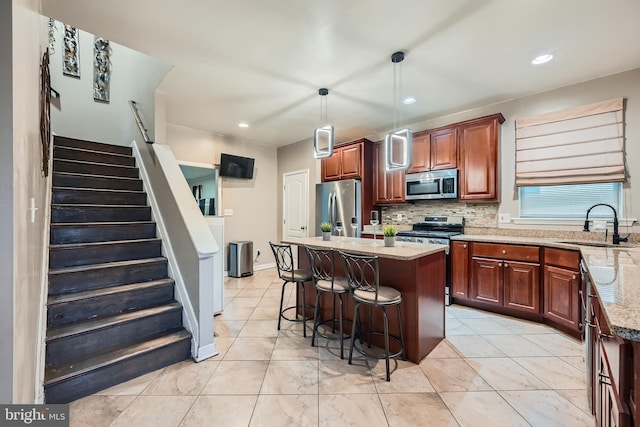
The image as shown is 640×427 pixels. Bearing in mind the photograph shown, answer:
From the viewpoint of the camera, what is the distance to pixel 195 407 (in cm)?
170

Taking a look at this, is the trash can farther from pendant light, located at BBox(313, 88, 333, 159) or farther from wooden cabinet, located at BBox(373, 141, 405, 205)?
pendant light, located at BBox(313, 88, 333, 159)

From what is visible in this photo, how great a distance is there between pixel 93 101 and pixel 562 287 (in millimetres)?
6776

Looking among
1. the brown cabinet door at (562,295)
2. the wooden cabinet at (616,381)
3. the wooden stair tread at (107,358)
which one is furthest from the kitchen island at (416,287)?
the wooden stair tread at (107,358)

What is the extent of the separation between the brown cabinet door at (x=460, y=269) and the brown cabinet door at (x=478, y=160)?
0.73m

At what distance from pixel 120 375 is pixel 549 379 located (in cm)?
315

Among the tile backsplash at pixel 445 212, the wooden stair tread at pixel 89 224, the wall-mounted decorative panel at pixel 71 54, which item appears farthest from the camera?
the wall-mounted decorative panel at pixel 71 54

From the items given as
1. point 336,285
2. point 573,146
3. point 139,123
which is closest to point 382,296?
point 336,285

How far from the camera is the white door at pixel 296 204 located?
553 cm

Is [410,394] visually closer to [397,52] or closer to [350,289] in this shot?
[350,289]

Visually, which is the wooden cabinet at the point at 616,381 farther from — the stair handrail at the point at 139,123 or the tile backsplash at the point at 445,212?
the stair handrail at the point at 139,123

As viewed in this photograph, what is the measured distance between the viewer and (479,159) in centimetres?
354

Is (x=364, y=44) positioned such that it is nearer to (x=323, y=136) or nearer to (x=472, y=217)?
(x=323, y=136)

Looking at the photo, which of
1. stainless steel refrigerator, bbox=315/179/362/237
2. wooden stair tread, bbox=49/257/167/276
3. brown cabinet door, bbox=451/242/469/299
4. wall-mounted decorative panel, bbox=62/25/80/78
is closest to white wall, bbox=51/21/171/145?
wall-mounted decorative panel, bbox=62/25/80/78

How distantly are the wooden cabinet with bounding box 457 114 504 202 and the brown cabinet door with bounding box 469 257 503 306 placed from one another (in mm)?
866
